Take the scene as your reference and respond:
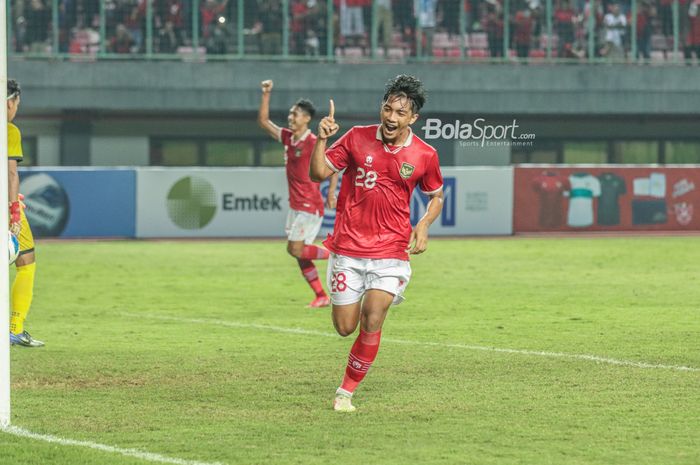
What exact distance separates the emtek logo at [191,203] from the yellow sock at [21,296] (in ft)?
49.2

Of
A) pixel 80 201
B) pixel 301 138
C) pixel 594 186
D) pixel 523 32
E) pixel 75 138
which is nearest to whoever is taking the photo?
pixel 301 138

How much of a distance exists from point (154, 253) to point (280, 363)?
Answer: 13.2 meters

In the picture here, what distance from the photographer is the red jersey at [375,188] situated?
28.7ft

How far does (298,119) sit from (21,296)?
4.40 m

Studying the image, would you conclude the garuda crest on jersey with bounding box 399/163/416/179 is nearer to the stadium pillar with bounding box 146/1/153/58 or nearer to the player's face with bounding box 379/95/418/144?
the player's face with bounding box 379/95/418/144

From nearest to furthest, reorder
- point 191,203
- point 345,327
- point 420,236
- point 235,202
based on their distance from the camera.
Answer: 1. point 420,236
2. point 345,327
3. point 191,203
4. point 235,202

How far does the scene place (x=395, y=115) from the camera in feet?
28.3

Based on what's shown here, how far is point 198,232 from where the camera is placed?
2702 centimetres

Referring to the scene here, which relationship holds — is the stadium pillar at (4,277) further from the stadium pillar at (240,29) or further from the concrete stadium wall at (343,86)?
the stadium pillar at (240,29)

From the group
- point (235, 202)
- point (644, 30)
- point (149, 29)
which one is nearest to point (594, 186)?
point (235, 202)

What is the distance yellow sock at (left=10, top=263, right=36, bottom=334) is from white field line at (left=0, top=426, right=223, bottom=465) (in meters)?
4.04

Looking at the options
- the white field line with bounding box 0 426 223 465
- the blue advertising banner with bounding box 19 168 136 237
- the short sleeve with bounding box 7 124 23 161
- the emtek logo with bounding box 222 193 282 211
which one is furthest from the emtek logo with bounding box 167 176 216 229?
the white field line with bounding box 0 426 223 465

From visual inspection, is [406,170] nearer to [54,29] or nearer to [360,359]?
[360,359]

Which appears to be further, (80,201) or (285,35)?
(285,35)
